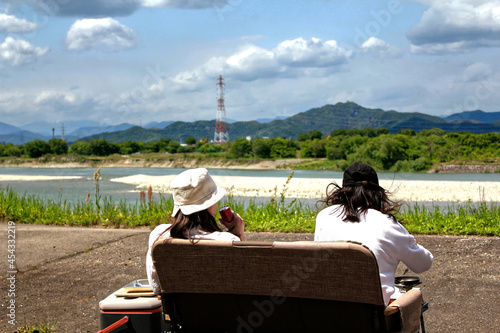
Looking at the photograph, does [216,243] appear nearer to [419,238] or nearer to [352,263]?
[352,263]

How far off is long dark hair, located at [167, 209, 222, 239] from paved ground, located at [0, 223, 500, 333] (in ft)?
6.85

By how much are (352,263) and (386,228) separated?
44cm

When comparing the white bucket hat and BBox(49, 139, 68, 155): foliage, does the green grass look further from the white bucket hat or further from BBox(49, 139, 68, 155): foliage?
BBox(49, 139, 68, 155): foliage

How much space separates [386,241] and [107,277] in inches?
149

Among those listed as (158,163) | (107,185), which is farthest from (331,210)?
(158,163)

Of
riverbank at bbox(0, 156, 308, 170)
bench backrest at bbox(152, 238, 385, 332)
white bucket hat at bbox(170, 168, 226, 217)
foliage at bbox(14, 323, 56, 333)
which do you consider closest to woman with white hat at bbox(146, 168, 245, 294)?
white bucket hat at bbox(170, 168, 226, 217)

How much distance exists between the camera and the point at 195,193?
2.80m

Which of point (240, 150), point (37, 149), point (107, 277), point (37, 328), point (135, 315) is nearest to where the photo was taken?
point (135, 315)

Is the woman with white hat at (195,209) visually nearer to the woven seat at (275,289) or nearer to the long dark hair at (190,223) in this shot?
the long dark hair at (190,223)

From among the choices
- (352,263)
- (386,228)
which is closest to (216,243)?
(352,263)

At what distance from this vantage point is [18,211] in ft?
33.0

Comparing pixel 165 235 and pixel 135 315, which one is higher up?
pixel 165 235

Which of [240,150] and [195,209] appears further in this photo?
[240,150]

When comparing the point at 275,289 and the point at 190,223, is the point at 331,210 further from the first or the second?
the point at 190,223
